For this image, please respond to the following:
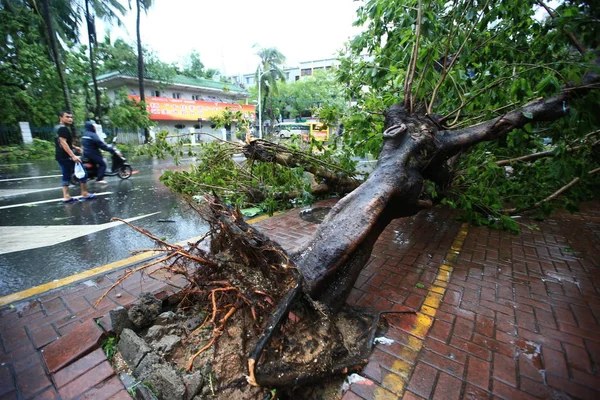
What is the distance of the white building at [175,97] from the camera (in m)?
21.9

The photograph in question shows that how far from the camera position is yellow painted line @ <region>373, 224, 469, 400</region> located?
1611 mm

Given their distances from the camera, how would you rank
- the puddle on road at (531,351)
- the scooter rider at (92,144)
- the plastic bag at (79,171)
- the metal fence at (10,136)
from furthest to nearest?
the metal fence at (10,136), the scooter rider at (92,144), the plastic bag at (79,171), the puddle on road at (531,351)

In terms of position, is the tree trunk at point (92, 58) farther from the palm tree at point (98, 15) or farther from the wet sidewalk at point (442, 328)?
the wet sidewalk at point (442, 328)

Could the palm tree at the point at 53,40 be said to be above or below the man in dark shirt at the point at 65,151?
above

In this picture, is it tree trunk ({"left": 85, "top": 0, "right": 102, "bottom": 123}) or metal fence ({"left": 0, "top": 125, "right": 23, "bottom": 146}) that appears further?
tree trunk ({"left": 85, "top": 0, "right": 102, "bottom": 123})

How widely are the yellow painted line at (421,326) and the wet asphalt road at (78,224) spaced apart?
3.11m

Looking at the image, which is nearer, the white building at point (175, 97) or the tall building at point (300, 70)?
the white building at point (175, 97)

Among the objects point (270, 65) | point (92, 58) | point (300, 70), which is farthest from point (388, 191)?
point (300, 70)

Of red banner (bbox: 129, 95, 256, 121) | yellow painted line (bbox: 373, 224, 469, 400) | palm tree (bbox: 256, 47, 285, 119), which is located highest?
palm tree (bbox: 256, 47, 285, 119)

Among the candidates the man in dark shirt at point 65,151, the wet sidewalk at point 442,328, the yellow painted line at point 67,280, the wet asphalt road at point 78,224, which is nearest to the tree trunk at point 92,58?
the wet asphalt road at point 78,224

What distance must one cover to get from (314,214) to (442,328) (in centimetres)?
307

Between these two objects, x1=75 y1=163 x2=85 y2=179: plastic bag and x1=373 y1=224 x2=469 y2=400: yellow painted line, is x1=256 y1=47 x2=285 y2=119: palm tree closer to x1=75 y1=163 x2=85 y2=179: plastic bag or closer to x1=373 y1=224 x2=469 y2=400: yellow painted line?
x1=75 y1=163 x2=85 y2=179: plastic bag

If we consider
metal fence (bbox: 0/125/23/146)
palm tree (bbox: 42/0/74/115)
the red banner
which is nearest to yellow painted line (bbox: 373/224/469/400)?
palm tree (bbox: 42/0/74/115)

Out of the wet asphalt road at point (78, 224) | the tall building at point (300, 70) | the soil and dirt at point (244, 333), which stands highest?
the tall building at point (300, 70)
